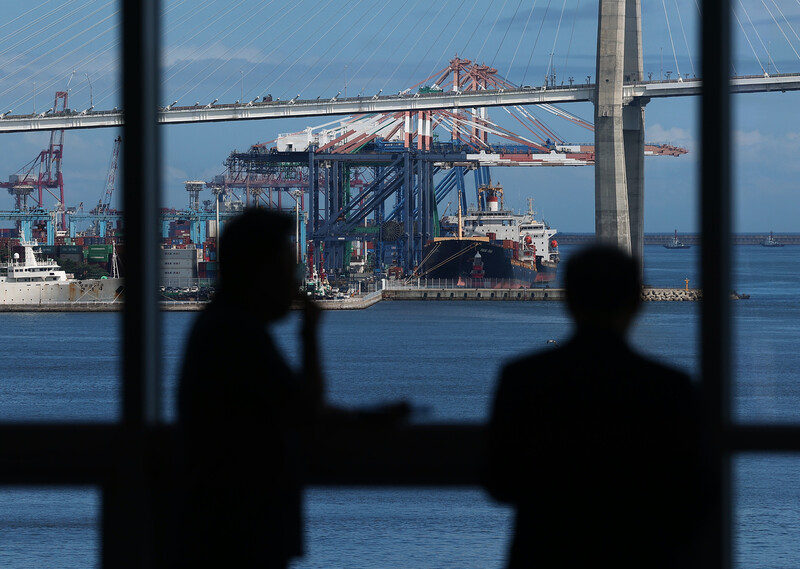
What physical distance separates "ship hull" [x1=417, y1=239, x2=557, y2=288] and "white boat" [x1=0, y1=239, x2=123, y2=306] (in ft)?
26.9

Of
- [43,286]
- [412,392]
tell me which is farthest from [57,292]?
[412,392]

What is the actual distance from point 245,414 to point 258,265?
103 millimetres

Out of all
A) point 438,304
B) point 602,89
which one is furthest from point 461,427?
point 438,304

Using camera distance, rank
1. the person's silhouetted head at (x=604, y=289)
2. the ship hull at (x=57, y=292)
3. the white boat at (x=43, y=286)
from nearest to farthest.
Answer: the person's silhouetted head at (x=604, y=289) → the white boat at (x=43, y=286) → the ship hull at (x=57, y=292)

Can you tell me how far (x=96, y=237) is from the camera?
33.2 m

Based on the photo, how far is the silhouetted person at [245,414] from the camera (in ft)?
2.33

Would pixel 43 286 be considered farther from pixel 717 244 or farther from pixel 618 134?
pixel 717 244

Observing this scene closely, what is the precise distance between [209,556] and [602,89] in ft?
59.4

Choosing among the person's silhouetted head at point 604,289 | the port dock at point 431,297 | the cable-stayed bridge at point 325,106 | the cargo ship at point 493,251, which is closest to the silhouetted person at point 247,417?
the person's silhouetted head at point 604,289

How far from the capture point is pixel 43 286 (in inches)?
1032

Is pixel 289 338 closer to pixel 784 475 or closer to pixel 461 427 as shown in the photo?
pixel 784 475

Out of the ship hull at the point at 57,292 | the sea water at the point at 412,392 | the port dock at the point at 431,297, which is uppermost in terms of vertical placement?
the ship hull at the point at 57,292

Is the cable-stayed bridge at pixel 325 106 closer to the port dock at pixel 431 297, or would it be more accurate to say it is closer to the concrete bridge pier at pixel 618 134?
the concrete bridge pier at pixel 618 134

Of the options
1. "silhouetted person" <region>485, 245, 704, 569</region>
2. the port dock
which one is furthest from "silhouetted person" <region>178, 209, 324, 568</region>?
the port dock
